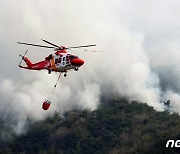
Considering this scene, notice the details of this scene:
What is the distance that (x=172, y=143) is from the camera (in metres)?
196

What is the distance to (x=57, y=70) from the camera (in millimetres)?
104500

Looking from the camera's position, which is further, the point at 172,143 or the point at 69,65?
the point at 172,143

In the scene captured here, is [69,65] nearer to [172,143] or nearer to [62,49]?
[62,49]

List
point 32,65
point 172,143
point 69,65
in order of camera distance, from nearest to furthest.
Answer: point 69,65
point 32,65
point 172,143

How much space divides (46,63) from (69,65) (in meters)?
6.73

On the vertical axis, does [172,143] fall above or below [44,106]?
above

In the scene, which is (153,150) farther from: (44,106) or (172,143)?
(44,106)

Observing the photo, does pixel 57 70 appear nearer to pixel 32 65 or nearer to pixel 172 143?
pixel 32 65

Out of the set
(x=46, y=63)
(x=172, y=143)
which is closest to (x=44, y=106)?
(x=46, y=63)

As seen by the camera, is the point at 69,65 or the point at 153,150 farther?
the point at 153,150

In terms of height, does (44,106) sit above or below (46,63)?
below

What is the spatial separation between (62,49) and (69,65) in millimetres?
6575

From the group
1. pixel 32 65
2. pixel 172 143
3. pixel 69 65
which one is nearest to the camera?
pixel 69 65

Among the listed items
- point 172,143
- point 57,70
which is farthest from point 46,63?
point 172,143
